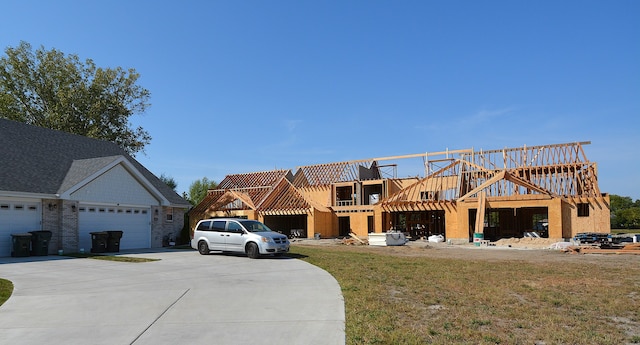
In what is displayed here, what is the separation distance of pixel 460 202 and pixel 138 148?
30.2 meters

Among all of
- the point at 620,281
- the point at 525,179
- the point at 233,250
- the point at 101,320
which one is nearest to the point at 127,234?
the point at 233,250

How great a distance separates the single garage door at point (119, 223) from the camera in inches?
861

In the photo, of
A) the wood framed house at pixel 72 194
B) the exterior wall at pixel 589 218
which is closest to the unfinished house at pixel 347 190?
the exterior wall at pixel 589 218

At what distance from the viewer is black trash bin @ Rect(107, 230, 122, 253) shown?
21.9 m

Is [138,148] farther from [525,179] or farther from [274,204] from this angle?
[525,179]

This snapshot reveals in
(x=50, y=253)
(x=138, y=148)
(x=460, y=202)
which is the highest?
(x=138, y=148)

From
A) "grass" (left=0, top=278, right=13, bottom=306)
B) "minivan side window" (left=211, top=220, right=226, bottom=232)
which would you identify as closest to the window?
"minivan side window" (left=211, top=220, right=226, bottom=232)

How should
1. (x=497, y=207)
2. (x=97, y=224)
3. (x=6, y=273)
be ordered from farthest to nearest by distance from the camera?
(x=497, y=207)
(x=97, y=224)
(x=6, y=273)

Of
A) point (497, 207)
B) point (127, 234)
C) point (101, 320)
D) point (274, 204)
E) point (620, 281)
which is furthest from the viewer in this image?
point (274, 204)

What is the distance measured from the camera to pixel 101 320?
7.48 m

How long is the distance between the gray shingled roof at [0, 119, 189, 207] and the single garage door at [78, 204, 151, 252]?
1.79 m

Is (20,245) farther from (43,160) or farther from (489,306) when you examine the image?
(489,306)

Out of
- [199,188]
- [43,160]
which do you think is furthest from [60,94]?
[199,188]

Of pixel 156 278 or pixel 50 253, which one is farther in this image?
pixel 50 253
